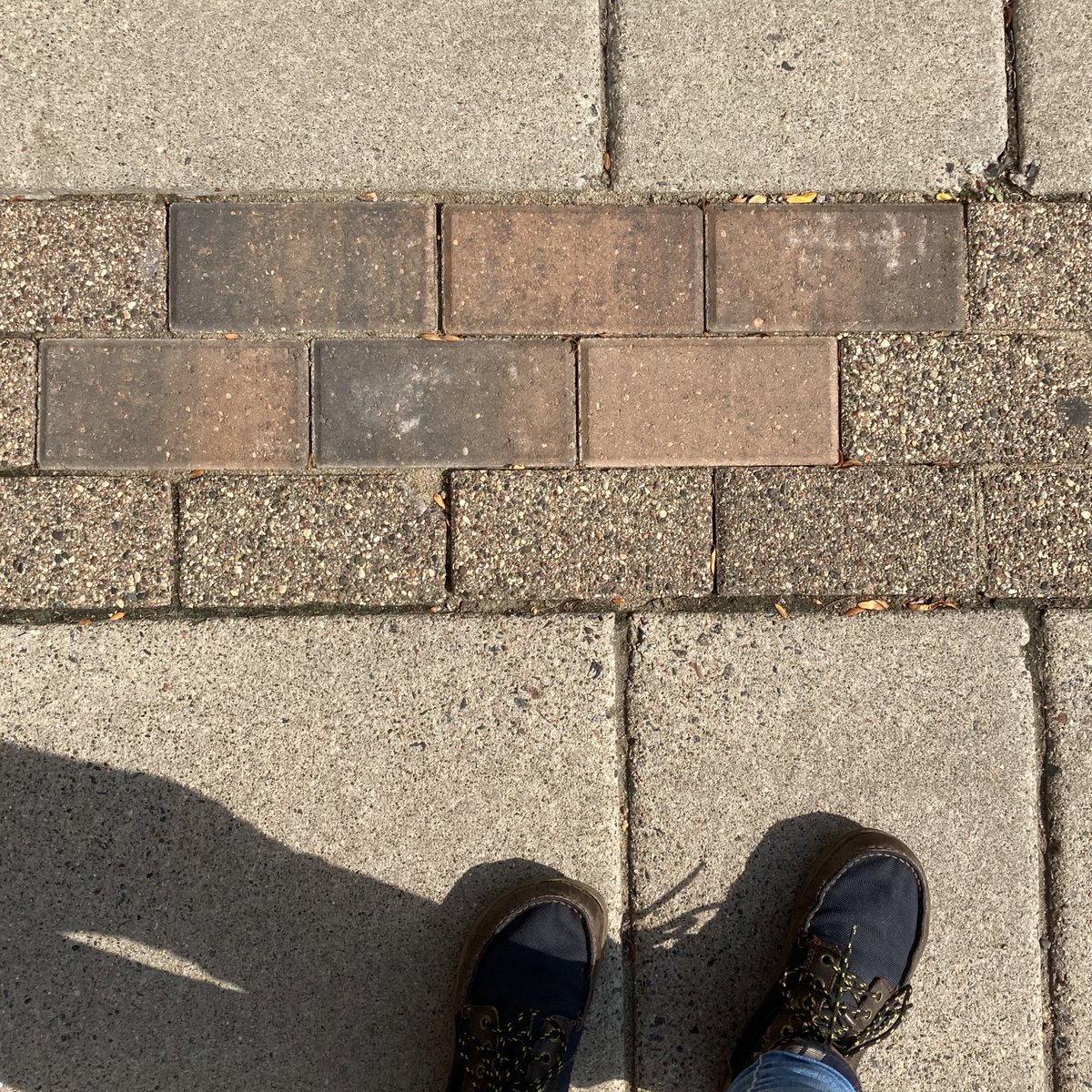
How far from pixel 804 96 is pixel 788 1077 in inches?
88.7

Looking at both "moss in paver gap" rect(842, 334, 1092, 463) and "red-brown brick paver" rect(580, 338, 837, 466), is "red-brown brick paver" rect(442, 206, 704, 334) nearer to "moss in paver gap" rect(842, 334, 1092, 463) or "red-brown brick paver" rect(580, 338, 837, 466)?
"red-brown brick paver" rect(580, 338, 837, 466)

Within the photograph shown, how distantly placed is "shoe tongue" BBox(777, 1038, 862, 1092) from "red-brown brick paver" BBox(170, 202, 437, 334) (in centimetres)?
185

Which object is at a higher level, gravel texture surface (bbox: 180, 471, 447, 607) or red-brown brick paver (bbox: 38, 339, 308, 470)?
red-brown brick paver (bbox: 38, 339, 308, 470)

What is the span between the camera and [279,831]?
6.69 feet

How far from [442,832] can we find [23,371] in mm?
1448

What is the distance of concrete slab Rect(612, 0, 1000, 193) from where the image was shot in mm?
2148

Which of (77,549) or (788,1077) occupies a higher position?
(77,549)

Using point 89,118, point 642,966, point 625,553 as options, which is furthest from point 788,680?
point 89,118

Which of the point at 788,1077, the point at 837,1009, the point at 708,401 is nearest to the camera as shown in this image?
the point at 788,1077

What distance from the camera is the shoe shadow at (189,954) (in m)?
2.00

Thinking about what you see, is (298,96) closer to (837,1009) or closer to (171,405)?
(171,405)

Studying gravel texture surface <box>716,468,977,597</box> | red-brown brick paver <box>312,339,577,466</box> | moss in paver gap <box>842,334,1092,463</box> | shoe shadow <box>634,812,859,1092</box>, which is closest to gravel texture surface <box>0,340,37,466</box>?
red-brown brick paver <box>312,339,577,466</box>

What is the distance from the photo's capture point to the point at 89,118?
210cm

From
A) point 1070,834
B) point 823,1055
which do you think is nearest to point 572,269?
point 1070,834
